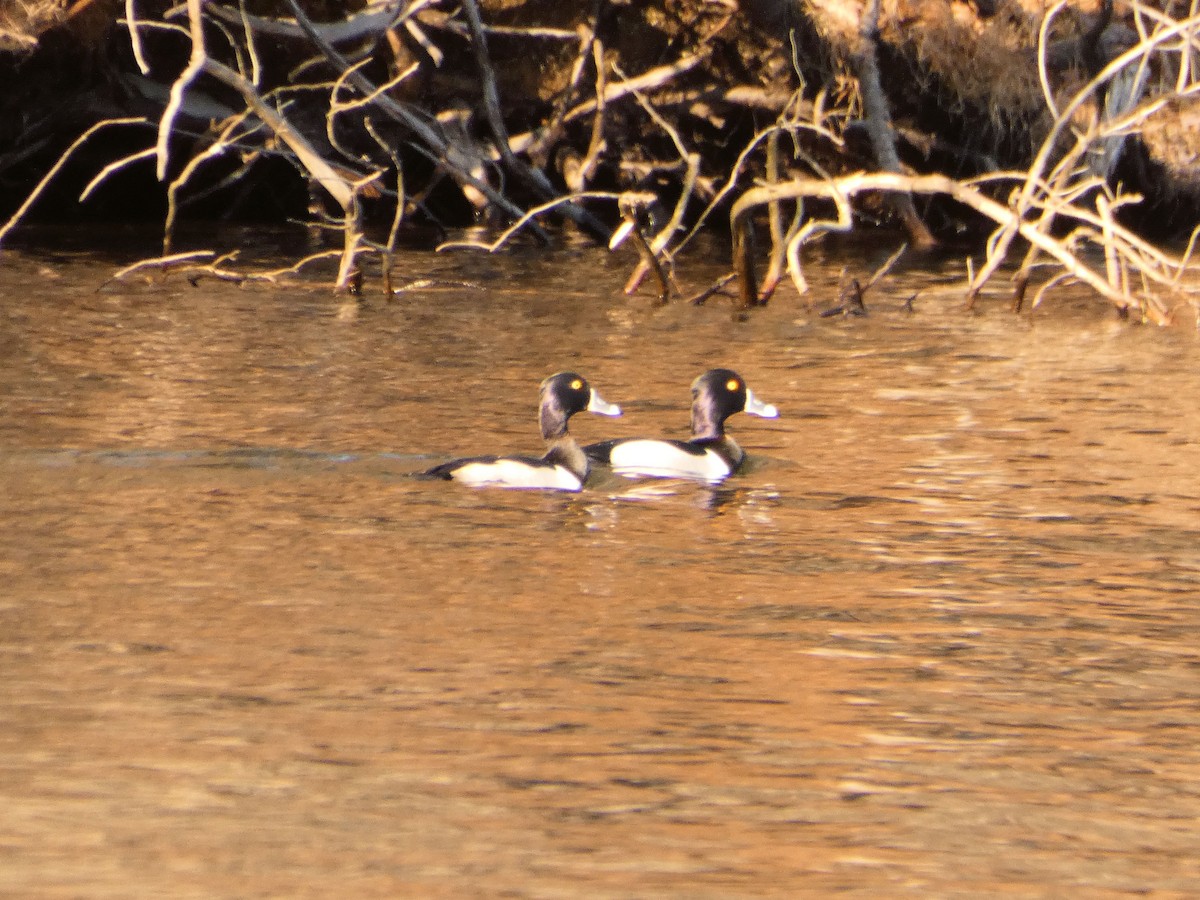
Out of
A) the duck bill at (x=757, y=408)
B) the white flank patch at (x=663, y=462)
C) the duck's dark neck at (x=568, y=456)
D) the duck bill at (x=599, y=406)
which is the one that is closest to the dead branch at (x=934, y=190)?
the duck bill at (x=757, y=408)

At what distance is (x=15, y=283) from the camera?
19.4m

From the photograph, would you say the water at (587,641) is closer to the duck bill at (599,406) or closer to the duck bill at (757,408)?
the duck bill at (757,408)

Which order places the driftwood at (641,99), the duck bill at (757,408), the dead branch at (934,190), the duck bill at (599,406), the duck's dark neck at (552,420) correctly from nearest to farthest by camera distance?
the duck's dark neck at (552,420) → the duck bill at (599,406) → the duck bill at (757,408) → the dead branch at (934,190) → the driftwood at (641,99)

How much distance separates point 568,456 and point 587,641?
3428mm

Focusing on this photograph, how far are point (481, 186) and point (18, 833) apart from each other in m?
16.7

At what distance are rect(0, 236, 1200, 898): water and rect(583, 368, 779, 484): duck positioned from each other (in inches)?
10.2

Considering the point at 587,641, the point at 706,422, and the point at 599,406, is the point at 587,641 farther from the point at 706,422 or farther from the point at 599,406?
the point at 706,422

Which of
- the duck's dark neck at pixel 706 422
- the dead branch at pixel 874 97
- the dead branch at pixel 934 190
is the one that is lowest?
the duck's dark neck at pixel 706 422

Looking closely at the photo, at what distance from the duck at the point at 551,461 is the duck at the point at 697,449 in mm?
238

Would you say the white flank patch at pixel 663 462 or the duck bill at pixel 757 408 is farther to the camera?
the duck bill at pixel 757 408

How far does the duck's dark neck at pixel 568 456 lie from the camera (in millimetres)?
10828

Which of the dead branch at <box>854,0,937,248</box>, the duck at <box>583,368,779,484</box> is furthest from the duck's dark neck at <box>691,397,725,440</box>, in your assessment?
the dead branch at <box>854,0,937,248</box>

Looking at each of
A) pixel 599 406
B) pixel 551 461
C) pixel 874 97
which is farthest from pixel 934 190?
pixel 551 461

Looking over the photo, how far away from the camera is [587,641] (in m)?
7.52
